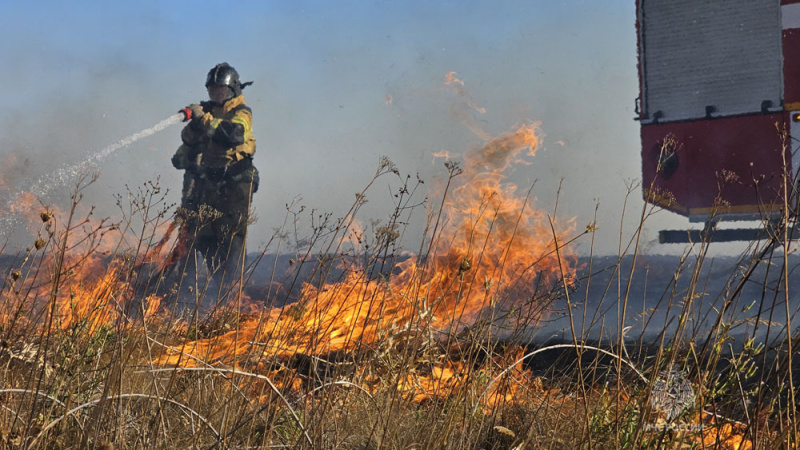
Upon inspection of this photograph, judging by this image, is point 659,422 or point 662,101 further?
point 662,101

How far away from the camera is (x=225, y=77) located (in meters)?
8.70

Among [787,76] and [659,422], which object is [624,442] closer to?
[659,422]

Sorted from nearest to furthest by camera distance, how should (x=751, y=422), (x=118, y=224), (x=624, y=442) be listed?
(x=751, y=422) < (x=624, y=442) < (x=118, y=224)

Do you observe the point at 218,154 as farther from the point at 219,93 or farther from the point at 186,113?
the point at 219,93

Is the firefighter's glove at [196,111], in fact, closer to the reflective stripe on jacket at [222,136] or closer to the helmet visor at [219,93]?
the reflective stripe on jacket at [222,136]

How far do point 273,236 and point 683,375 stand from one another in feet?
4.80

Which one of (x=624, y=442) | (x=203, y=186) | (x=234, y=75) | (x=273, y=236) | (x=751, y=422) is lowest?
(x=624, y=442)

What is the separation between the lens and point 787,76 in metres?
7.24

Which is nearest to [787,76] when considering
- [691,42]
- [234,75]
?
[691,42]

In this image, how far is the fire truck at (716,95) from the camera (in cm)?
726

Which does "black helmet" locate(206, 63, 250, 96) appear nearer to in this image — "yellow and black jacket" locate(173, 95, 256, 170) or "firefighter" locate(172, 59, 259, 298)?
"firefighter" locate(172, 59, 259, 298)

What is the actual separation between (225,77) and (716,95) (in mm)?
5725

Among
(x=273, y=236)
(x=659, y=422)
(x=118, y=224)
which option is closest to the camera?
(x=659, y=422)

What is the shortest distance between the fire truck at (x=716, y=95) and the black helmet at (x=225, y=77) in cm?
489
